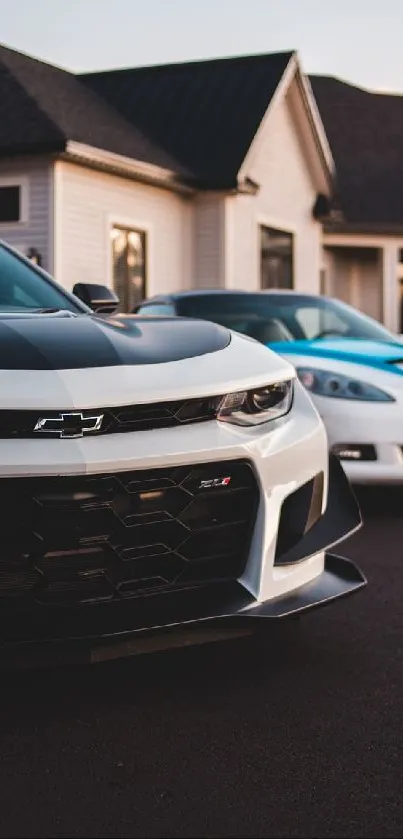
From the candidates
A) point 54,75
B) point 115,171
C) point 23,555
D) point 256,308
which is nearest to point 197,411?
point 23,555

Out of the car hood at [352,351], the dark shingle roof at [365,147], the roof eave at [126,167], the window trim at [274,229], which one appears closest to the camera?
the car hood at [352,351]

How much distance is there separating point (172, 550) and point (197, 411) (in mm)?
402

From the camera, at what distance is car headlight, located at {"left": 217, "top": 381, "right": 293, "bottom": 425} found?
3473 millimetres

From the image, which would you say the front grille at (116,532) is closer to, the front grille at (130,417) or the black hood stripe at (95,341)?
the front grille at (130,417)

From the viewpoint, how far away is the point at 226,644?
166 inches

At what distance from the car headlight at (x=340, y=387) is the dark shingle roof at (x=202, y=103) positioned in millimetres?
14357

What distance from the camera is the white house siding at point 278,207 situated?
22422 mm

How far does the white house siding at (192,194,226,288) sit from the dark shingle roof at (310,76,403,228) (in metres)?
8.04

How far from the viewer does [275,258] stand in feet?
81.1

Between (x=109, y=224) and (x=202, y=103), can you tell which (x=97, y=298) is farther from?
(x=202, y=103)

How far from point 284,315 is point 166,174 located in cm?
1242

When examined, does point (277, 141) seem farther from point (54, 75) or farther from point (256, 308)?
point (256, 308)

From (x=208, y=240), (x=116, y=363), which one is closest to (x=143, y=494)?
(x=116, y=363)

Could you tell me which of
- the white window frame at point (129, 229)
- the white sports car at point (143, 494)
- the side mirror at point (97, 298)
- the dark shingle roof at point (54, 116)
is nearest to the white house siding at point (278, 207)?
the white window frame at point (129, 229)
